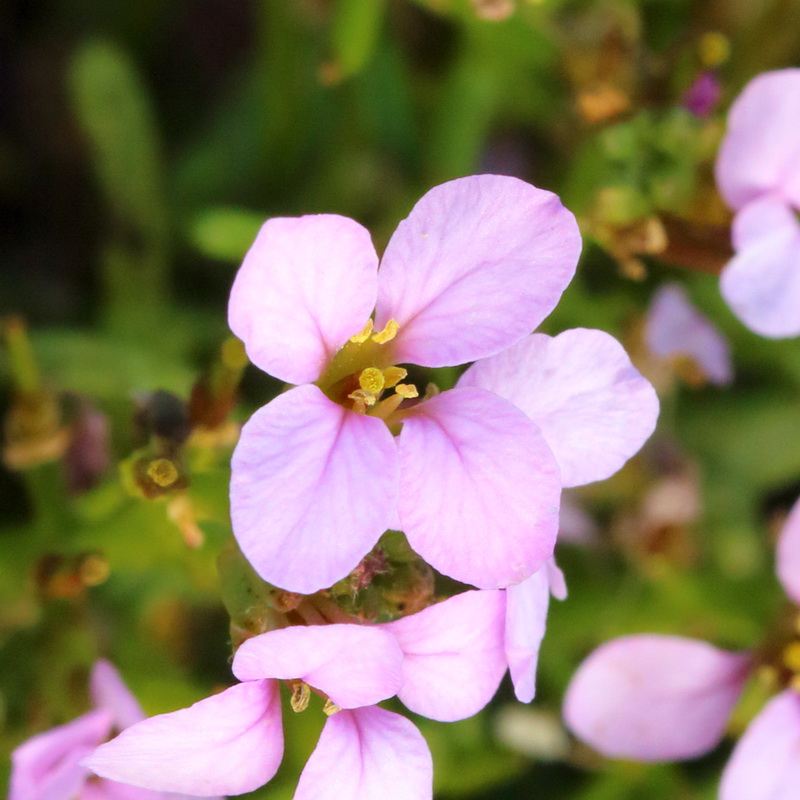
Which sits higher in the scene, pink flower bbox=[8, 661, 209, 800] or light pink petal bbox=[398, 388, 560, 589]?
light pink petal bbox=[398, 388, 560, 589]

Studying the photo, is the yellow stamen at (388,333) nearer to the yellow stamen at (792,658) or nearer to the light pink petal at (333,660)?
the light pink petal at (333,660)

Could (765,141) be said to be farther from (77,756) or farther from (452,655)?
(77,756)

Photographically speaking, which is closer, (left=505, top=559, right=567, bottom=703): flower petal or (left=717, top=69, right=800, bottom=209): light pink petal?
(left=505, top=559, right=567, bottom=703): flower petal

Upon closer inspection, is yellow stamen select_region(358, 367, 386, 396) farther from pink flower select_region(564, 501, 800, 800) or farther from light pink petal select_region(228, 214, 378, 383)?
pink flower select_region(564, 501, 800, 800)

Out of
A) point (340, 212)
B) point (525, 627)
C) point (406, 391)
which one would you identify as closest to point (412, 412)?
point (406, 391)

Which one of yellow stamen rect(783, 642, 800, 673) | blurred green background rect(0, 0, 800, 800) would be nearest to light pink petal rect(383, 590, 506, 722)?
blurred green background rect(0, 0, 800, 800)

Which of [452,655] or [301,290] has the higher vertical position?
[301,290]
